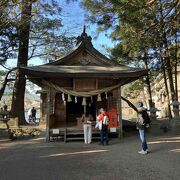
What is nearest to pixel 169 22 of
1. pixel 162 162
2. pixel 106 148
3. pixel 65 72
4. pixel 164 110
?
pixel 65 72

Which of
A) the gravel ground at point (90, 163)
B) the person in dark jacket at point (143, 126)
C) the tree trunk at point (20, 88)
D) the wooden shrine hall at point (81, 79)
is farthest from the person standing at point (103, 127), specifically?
the tree trunk at point (20, 88)

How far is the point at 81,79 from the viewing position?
57.3 feet

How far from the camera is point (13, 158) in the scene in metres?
11.5

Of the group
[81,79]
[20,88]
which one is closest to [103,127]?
[81,79]

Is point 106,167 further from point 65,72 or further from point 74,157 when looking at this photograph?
point 65,72

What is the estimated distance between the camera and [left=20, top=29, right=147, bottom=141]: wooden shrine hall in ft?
54.8

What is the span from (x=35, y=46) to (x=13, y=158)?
1767cm

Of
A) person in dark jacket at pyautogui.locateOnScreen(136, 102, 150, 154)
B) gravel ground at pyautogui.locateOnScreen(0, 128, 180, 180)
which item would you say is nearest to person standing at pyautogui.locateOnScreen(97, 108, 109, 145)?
gravel ground at pyautogui.locateOnScreen(0, 128, 180, 180)

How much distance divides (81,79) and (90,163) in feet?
24.8

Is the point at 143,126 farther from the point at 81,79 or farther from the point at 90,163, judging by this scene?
the point at 81,79

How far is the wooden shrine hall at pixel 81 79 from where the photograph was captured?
16703 mm

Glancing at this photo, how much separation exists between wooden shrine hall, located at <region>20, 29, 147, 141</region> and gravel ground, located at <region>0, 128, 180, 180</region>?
3609 millimetres

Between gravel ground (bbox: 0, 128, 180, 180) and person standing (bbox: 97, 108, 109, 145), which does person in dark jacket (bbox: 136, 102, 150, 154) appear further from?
person standing (bbox: 97, 108, 109, 145)

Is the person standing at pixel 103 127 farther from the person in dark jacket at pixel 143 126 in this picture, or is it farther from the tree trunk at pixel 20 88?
the tree trunk at pixel 20 88
